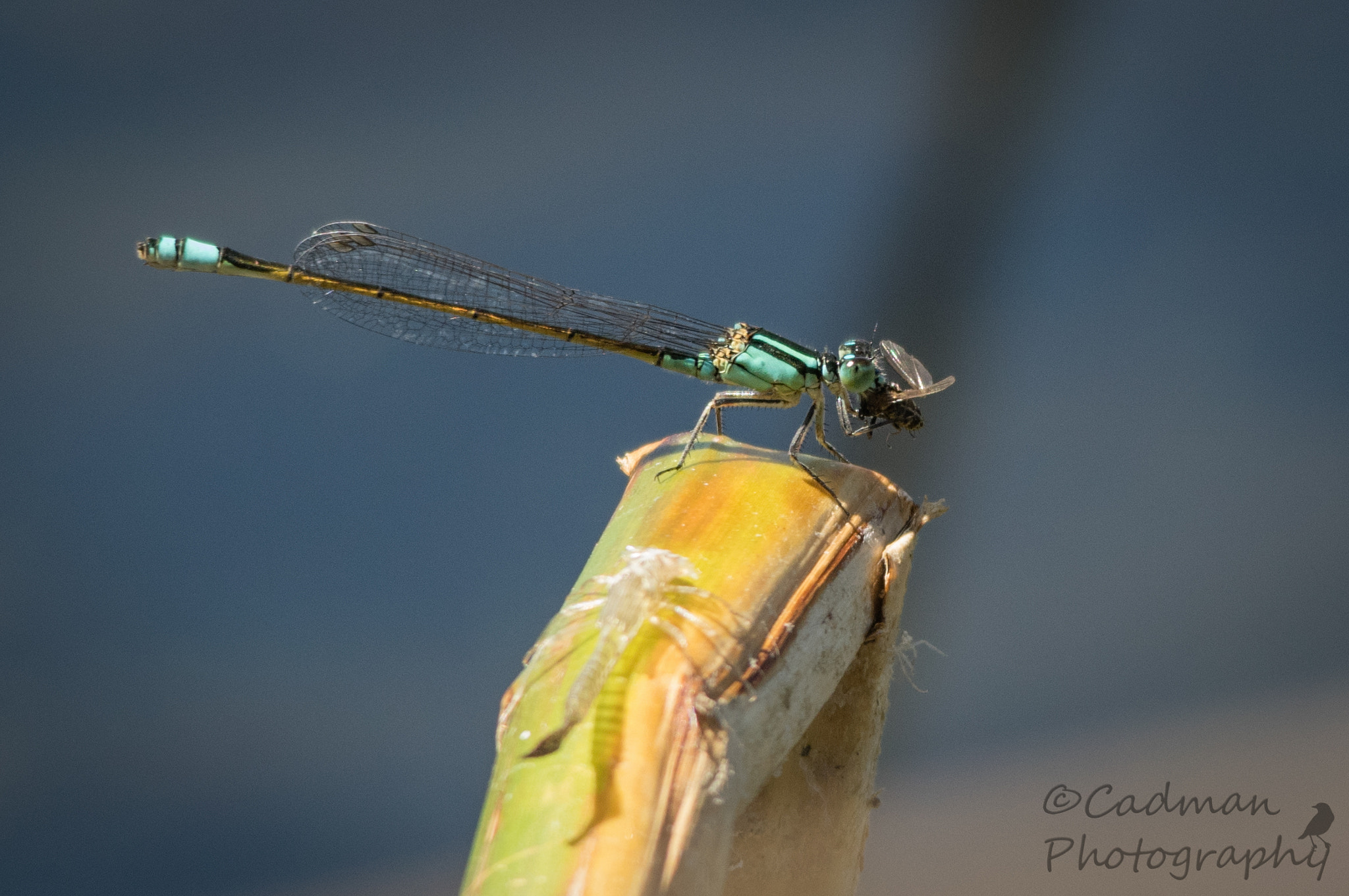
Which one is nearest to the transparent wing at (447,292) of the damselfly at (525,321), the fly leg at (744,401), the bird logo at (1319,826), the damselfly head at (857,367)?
the damselfly at (525,321)

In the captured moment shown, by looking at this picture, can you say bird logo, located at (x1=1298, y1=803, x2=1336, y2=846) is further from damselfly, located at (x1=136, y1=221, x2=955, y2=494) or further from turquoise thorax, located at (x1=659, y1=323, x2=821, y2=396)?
turquoise thorax, located at (x1=659, y1=323, x2=821, y2=396)

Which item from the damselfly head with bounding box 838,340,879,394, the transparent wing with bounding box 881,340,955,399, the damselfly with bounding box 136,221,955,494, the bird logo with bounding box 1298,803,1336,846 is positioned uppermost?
the damselfly with bounding box 136,221,955,494

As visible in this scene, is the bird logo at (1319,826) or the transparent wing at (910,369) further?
the bird logo at (1319,826)

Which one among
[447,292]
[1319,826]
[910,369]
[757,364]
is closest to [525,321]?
[447,292]

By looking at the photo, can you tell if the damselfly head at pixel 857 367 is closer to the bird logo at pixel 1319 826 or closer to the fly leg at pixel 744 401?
the fly leg at pixel 744 401

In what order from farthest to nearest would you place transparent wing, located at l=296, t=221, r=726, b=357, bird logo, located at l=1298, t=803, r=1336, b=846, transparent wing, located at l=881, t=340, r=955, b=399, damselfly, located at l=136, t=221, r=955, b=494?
1. bird logo, located at l=1298, t=803, r=1336, b=846
2. transparent wing, located at l=296, t=221, r=726, b=357
3. damselfly, located at l=136, t=221, r=955, b=494
4. transparent wing, located at l=881, t=340, r=955, b=399

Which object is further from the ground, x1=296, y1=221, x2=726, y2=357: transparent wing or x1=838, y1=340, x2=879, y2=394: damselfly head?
x1=296, y1=221, x2=726, y2=357: transparent wing

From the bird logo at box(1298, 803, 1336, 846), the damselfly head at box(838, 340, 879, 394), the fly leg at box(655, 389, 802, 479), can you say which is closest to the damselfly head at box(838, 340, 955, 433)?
the damselfly head at box(838, 340, 879, 394)

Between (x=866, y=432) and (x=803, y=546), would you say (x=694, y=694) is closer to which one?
(x=803, y=546)
